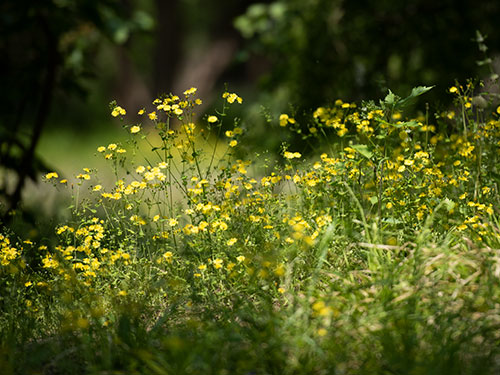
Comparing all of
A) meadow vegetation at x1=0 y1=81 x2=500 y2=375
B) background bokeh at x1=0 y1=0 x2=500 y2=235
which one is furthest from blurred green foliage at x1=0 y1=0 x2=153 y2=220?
meadow vegetation at x1=0 y1=81 x2=500 y2=375

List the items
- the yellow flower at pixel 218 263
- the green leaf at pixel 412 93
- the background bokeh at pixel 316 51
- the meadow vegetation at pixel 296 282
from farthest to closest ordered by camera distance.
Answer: the background bokeh at pixel 316 51 → the green leaf at pixel 412 93 → the yellow flower at pixel 218 263 → the meadow vegetation at pixel 296 282

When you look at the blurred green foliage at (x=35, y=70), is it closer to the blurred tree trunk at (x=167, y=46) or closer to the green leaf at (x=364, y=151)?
the green leaf at (x=364, y=151)

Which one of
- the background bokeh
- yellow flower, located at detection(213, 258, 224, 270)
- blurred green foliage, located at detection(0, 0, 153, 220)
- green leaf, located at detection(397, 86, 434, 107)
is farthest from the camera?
the background bokeh

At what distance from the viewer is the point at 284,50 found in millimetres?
6395

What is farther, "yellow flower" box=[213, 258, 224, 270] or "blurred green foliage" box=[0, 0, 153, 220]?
"blurred green foliage" box=[0, 0, 153, 220]

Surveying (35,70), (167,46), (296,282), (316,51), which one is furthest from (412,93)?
(167,46)

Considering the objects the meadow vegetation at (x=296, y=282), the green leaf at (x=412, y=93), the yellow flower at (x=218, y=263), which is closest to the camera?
the meadow vegetation at (x=296, y=282)

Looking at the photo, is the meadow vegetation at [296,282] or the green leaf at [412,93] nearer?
the meadow vegetation at [296,282]

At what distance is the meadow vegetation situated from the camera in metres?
2.21

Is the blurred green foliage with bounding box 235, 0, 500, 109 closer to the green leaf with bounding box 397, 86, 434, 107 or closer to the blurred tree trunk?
the green leaf with bounding box 397, 86, 434, 107

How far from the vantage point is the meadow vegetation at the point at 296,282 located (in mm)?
2215

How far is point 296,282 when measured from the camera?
115 inches

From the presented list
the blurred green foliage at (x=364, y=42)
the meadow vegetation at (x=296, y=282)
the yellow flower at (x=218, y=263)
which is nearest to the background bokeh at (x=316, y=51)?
the blurred green foliage at (x=364, y=42)

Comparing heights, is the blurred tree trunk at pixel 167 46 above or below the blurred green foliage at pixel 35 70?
above
